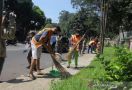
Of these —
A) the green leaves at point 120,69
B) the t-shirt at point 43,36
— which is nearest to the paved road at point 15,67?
the t-shirt at point 43,36

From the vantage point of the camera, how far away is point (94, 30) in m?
94.9

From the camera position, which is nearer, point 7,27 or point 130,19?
point 7,27

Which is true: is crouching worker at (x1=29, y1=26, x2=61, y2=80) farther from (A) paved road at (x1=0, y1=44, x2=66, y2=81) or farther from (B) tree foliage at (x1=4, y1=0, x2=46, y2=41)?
(B) tree foliage at (x1=4, y1=0, x2=46, y2=41)

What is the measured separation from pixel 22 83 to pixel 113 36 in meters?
99.3

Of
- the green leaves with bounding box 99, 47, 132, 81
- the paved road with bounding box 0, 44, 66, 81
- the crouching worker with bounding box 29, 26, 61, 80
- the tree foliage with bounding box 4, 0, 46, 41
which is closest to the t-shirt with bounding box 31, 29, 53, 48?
the crouching worker with bounding box 29, 26, 61, 80

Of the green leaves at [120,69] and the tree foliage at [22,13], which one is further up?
the tree foliage at [22,13]

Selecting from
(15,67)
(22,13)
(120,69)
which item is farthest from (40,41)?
(22,13)

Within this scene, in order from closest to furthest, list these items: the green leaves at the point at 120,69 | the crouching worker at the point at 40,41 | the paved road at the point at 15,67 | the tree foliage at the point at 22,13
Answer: the green leaves at the point at 120,69 < the crouching worker at the point at 40,41 < the paved road at the point at 15,67 < the tree foliage at the point at 22,13

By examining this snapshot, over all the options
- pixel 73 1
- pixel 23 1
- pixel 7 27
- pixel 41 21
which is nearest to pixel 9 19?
pixel 7 27

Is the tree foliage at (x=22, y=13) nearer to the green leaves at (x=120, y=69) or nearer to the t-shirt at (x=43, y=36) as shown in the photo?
the t-shirt at (x=43, y=36)

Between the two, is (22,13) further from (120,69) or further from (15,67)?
(120,69)

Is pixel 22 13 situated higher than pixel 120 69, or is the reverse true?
pixel 22 13

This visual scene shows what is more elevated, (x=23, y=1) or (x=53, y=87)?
(x=23, y=1)

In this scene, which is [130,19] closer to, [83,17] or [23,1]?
[83,17]
